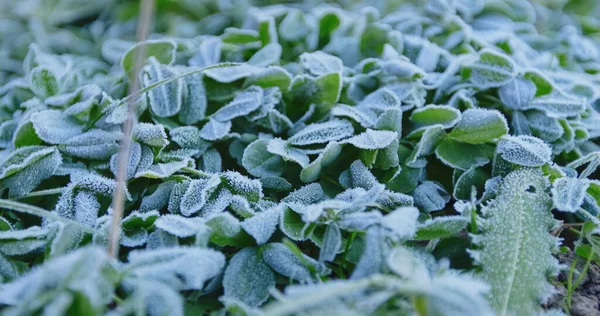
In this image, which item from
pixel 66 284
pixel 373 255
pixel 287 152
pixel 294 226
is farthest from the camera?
pixel 287 152

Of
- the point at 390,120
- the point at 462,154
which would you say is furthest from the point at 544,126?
the point at 390,120

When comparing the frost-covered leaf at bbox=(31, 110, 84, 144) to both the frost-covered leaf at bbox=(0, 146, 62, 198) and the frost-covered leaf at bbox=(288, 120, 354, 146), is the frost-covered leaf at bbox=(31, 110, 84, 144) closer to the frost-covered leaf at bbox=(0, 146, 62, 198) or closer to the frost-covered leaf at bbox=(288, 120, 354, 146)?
the frost-covered leaf at bbox=(0, 146, 62, 198)

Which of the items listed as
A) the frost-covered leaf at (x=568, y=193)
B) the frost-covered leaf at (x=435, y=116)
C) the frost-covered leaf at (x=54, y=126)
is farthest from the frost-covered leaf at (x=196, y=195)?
the frost-covered leaf at (x=568, y=193)

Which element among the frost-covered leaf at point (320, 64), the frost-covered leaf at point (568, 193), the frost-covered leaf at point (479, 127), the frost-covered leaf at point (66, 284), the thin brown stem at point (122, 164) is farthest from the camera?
the frost-covered leaf at point (320, 64)

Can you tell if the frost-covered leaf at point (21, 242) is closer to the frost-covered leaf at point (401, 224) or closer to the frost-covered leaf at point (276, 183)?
the frost-covered leaf at point (276, 183)

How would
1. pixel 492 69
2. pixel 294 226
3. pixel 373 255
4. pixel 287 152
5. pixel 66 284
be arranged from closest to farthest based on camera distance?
pixel 66 284
pixel 373 255
pixel 294 226
pixel 287 152
pixel 492 69

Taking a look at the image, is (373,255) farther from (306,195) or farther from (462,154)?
(462,154)

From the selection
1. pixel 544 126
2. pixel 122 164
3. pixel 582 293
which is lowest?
pixel 582 293
